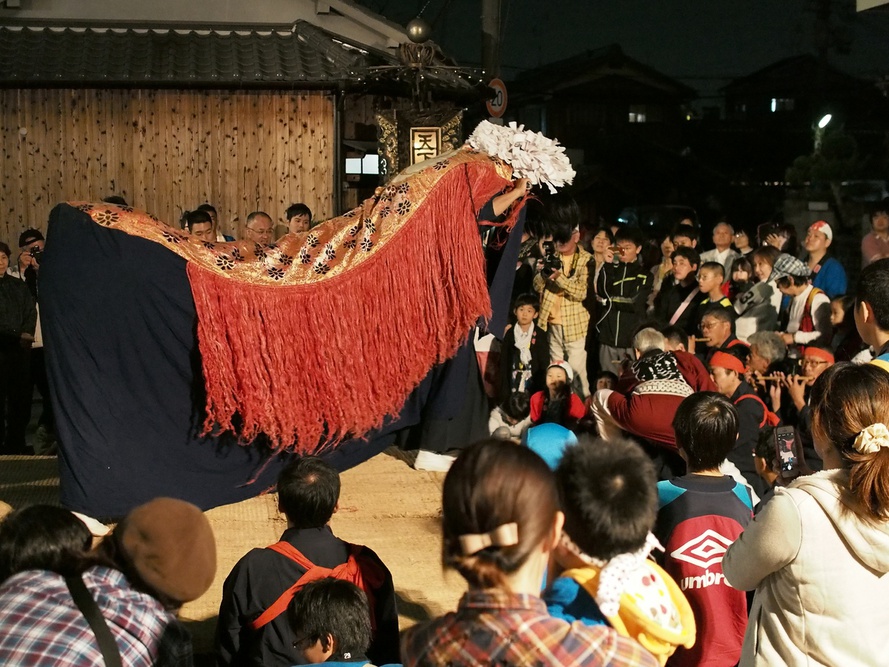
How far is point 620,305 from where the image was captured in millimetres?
7969

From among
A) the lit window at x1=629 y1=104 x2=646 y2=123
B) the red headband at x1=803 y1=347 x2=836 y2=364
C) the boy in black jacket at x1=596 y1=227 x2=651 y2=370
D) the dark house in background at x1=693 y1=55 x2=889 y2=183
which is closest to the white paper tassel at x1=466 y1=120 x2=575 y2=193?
the red headband at x1=803 y1=347 x2=836 y2=364

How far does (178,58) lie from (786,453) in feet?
32.6

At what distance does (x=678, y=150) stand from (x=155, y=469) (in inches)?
1039

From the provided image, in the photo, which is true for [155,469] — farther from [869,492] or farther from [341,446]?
[869,492]

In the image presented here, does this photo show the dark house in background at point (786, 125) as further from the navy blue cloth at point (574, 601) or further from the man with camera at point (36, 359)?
the navy blue cloth at point (574, 601)

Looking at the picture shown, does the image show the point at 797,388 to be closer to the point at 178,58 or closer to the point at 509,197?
the point at 509,197

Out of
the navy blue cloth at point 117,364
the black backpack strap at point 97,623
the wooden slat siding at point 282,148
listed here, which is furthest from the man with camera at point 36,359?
the black backpack strap at point 97,623

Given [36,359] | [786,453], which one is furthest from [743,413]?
[36,359]

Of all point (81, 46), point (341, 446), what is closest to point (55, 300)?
point (341, 446)

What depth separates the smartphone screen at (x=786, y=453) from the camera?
327cm

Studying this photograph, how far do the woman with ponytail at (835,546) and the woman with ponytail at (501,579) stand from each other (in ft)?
2.42

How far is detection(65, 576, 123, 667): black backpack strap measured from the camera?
1.92m

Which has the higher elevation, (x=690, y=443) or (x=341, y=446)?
(x=690, y=443)

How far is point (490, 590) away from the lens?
1727 millimetres
